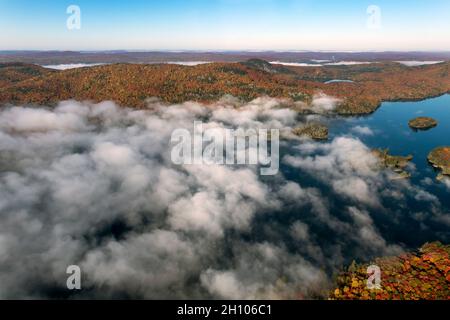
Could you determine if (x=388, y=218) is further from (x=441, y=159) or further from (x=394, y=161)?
(x=441, y=159)

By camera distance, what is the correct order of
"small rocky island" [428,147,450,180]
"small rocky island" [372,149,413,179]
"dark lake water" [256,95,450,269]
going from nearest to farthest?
"dark lake water" [256,95,450,269] → "small rocky island" [428,147,450,180] → "small rocky island" [372,149,413,179]

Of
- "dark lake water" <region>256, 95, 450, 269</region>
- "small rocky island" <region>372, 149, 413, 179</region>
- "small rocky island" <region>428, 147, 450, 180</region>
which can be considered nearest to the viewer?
"dark lake water" <region>256, 95, 450, 269</region>

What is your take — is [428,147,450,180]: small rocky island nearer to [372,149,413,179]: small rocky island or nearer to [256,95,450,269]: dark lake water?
[256,95,450,269]: dark lake water

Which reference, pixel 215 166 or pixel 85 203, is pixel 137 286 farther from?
pixel 215 166

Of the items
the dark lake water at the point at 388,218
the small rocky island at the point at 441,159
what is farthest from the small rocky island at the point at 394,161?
the small rocky island at the point at 441,159

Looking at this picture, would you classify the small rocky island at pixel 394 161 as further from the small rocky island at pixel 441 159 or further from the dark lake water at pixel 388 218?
the small rocky island at pixel 441 159

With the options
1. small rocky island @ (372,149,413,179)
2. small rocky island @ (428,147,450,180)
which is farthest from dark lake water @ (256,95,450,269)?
small rocky island @ (372,149,413,179)
